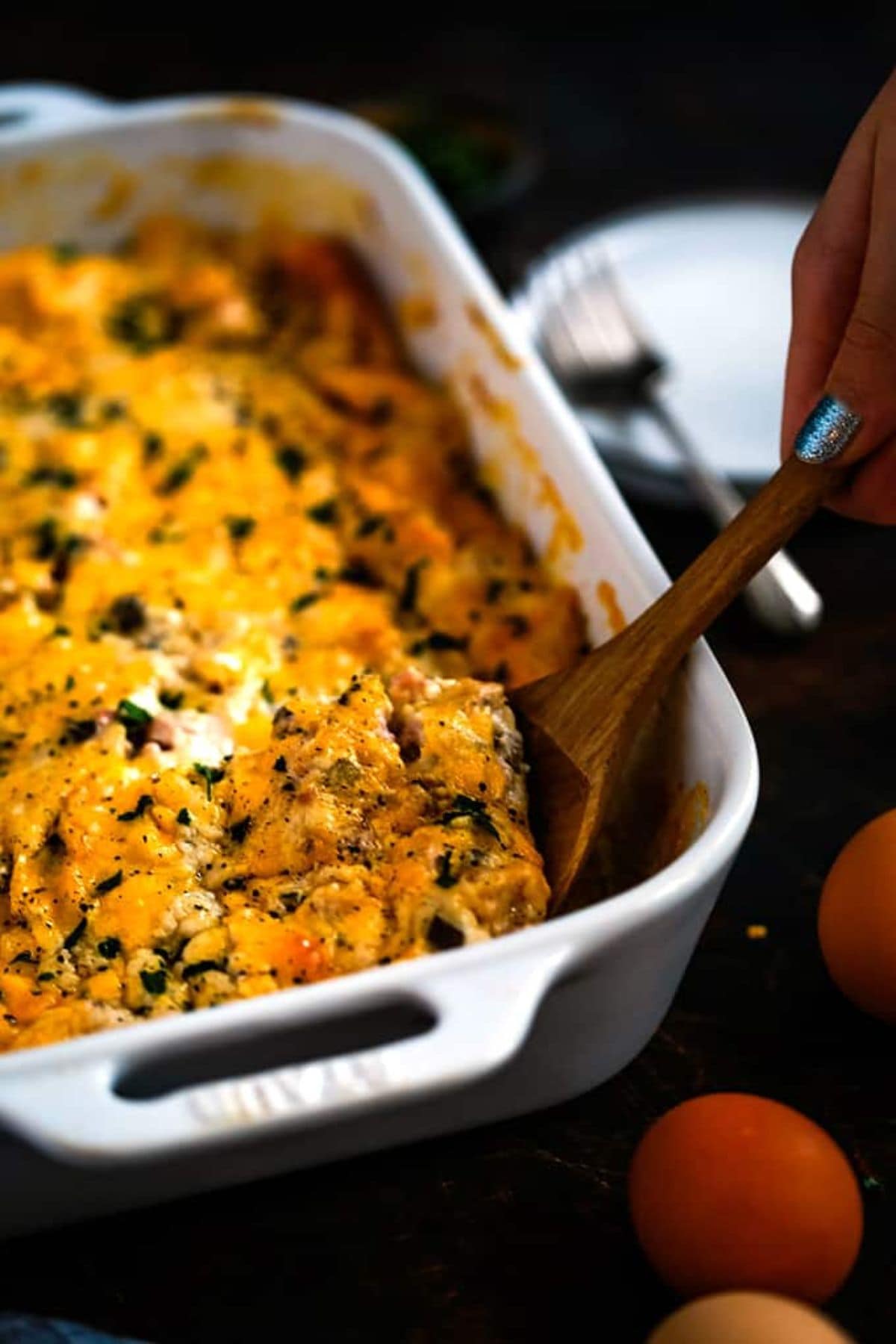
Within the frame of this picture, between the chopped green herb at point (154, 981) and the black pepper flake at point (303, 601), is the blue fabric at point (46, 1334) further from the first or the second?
the black pepper flake at point (303, 601)

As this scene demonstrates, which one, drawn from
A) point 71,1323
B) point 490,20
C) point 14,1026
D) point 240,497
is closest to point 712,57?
point 490,20

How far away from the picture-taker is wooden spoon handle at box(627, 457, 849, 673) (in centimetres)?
152

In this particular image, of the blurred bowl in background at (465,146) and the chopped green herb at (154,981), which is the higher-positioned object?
the blurred bowl in background at (465,146)

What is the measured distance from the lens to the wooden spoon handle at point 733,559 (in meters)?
1.52

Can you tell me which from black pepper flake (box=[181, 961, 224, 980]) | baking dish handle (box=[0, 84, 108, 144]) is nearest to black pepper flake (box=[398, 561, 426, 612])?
black pepper flake (box=[181, 961, 224, 980])

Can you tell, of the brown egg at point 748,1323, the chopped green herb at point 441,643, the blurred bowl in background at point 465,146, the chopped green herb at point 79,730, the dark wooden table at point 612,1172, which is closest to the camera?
the brown egg at point 748,1323

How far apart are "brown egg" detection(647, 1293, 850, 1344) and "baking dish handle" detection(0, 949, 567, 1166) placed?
→ 0.24 meters

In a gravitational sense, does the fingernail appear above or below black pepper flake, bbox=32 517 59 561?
above

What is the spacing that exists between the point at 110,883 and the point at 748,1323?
722 millimetres

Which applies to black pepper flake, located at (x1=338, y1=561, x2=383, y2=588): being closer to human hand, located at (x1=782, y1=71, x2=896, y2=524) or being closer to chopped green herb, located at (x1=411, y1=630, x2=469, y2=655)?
chopped green herb, located at (x1=411, y1=630, x2=469, y2=655)

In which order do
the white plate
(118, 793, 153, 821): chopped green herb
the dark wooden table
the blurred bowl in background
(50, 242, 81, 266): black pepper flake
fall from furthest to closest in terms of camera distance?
the blurred bowl in background → (50, 242, 81, 266): black pepper flake → the white plate → (118, 793, 153, 821): chopped green herb → the dark wooden table

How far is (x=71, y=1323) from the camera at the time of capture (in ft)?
4.07

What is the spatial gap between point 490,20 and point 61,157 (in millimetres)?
1472

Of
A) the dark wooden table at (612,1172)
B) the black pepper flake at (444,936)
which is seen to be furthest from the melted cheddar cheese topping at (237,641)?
the dark wooden table at (612,1172)
